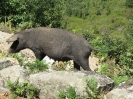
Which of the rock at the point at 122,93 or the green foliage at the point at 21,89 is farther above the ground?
the rock at the point at 122,93

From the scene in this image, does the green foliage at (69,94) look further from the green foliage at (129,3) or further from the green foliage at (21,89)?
the green foliage at (129,3)

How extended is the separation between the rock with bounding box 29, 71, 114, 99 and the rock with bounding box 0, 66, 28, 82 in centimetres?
A: 46

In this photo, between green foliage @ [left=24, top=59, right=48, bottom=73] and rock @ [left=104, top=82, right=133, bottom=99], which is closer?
rock @ [left=104, top=82, right=133, bottom=99]

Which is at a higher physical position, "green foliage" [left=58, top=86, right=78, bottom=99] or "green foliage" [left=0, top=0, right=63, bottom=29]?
"green foliage" [left=58, top=86, right=78, bottom=99]

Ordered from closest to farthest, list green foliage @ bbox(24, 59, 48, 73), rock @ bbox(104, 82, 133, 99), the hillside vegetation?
rock @ bbox(104, 82, 133, 99), green foliage @ bbox(24, 59, 48, 73), the hillside vegetation

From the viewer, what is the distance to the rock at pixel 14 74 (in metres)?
7.99

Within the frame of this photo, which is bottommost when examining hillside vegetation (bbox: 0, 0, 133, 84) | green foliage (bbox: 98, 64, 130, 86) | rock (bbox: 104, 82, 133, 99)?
hillside vegetation (bbox: 0, 0, 133, 84)

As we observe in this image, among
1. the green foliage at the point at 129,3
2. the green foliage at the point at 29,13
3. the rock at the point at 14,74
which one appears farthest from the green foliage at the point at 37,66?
the green foliage at the point at 129,3

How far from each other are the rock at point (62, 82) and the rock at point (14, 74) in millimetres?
456

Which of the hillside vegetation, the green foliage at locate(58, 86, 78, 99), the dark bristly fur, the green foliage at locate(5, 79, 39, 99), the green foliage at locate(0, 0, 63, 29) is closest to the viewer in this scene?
the green foliage at locate(58, 86, 78, 99)

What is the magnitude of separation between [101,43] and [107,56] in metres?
0.81

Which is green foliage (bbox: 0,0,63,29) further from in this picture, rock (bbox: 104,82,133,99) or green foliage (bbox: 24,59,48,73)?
rock (bbox: 104,82,133,99)

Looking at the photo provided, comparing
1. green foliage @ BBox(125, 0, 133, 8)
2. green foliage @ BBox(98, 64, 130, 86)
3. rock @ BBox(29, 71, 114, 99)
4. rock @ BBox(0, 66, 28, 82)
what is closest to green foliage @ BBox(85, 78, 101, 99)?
rock @ BBox(29, 71, 114, 99)

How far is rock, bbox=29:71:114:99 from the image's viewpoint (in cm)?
718
